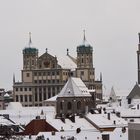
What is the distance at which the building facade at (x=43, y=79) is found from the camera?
189250 mm

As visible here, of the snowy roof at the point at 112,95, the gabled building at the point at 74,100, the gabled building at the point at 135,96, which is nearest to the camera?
→ the gabled building at the point at 74,100

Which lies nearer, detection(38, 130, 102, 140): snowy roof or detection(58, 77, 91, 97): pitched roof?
detection(38, 130, 102, 140): snowy roof

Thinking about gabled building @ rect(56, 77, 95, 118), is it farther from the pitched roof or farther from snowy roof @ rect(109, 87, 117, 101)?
snowy roof @ rect(109, 87, 117, 101)

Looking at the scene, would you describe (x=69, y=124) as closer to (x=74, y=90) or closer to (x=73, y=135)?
(x=73, y=135)

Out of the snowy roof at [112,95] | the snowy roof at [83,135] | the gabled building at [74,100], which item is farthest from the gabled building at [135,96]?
the snowy roof at [83,135]

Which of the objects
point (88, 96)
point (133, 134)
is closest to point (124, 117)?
point (88, 96)

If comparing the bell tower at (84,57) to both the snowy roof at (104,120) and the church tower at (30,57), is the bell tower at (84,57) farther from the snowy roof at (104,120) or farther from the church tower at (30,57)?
the snowy roof at (104,120)

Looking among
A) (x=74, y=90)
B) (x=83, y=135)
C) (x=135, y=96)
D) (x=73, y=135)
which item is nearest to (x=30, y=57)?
(x=135, y=96)

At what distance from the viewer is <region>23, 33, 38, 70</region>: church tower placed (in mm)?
193738

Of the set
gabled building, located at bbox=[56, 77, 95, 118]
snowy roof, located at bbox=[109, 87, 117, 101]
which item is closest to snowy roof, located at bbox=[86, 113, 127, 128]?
gabled building, located at bbox=[56, 77, 95, 118]

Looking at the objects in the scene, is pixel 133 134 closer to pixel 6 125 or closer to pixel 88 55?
pixel 6 125

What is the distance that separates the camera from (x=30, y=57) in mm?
195500

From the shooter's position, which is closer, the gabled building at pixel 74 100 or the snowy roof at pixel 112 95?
the gabled building at pixel 74 100

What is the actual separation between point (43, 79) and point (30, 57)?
6954 mm
